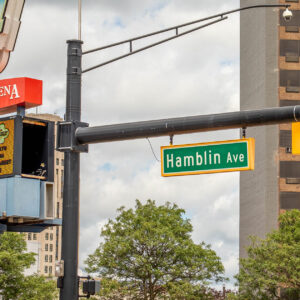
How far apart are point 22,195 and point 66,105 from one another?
586 cm

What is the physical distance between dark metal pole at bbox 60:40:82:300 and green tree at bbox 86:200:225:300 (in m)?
47.1

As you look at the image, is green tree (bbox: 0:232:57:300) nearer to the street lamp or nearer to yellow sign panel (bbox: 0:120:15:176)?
yellow sign panel (bbox: 0:120:15:176)

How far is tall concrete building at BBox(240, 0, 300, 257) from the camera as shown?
90.5 metres

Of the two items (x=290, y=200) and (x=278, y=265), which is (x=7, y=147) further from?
(x=290, y=200)

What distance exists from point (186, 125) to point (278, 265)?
51.3m

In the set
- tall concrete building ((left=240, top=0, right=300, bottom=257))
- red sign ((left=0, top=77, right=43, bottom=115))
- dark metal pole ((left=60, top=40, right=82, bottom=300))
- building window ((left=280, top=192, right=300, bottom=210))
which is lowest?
dark metal pole ((left=60, top=40, right=82, bottom=300))

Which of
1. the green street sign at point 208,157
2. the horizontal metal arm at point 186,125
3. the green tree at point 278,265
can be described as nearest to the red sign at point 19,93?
the horizontal metal arm at point 186,125

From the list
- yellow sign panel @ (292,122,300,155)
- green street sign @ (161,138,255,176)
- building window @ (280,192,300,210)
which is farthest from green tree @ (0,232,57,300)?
yellow sign panel @ (292,122,300,155)

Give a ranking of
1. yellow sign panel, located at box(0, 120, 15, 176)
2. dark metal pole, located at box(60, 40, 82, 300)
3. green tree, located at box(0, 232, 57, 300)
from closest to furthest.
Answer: dark metal pole, located at box(60, 40, 82, 300) < yellow sign panel, located at box(0, 120, 15, 176) < green tree, located at box(0, 232, 57, 300)

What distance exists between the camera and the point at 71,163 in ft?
58.9

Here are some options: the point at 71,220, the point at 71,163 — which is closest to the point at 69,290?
the point at 71,220

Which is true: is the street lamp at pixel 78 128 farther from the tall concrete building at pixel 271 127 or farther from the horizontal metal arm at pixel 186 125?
the tall concrete building at pixel 271 127

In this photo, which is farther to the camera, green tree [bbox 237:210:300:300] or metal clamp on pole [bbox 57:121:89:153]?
green tree [bbox 237:210:300:300]

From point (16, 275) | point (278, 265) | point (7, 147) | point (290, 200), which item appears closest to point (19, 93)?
point (7, 147)
